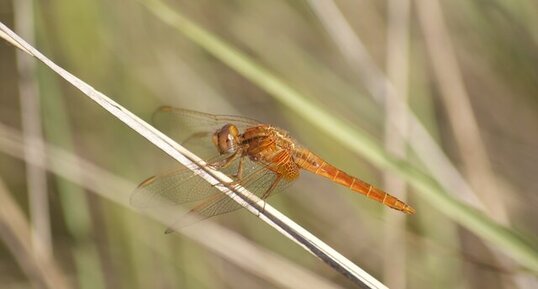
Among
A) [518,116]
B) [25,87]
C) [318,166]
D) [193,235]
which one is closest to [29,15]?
[25,87]

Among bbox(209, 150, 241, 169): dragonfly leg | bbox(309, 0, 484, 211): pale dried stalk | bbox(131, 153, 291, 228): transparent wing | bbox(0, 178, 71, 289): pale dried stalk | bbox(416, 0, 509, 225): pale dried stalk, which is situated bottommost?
bbox(0, 178, 71, 289): pale dried stalk

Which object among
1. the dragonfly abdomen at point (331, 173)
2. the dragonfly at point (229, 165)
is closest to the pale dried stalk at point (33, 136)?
the dragonfly at point (229, 165)

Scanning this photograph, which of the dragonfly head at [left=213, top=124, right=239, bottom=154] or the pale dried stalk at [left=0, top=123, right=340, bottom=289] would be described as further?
the pale dried stalk at [left=0, top=123, right=340, bottom=289]

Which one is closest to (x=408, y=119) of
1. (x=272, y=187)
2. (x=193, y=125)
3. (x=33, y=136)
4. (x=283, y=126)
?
(x=272, y=187)

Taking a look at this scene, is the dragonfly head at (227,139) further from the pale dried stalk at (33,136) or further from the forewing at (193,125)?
the pale dried stalk at (33,136)

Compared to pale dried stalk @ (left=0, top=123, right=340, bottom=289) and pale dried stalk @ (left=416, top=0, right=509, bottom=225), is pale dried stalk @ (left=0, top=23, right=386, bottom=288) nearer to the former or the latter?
pale dried stalk @ (left=0, top=123, right=340, bottom=289)

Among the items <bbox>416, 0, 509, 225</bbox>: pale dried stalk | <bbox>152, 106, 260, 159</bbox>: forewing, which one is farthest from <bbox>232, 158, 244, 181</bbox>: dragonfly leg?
<bbox>416, 0, 509, 225</bbox>: pale dried stalk

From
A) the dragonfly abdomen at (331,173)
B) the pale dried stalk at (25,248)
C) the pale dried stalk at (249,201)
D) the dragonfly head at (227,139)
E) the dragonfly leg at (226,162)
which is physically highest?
the dragonfly abdomen at (331,173)
